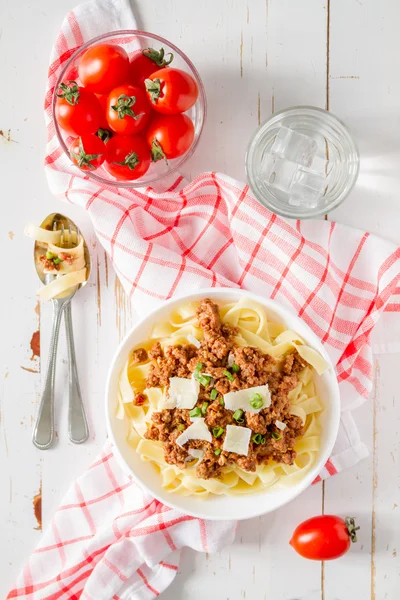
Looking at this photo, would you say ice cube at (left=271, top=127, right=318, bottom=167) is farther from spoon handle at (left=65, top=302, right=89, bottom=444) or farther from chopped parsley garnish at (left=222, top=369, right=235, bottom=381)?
spoon handle at (left=65, top=302, right=89, bottom=444)

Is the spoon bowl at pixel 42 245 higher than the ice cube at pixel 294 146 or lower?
Result: lower

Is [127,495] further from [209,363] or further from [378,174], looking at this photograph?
[378,174]

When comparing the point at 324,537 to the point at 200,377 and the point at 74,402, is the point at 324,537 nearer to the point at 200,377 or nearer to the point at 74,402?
the point at 200,377

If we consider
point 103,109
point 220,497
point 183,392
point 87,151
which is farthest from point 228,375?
point 103,109

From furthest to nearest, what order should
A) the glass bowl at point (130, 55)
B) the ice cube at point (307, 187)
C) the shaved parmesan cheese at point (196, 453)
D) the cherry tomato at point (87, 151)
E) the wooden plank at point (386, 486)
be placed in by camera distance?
1. the wooden plank at point (386, 486)
2. the ice cube at point (307, 187)
3. the glass bowl at point (130, 55)
4. the cherry tomato at point (87, 151)
5. the shaved parmesan cheese at point (196, 453)

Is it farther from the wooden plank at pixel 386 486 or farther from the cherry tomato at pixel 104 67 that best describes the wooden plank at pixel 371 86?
the cherry tomato at pixel 104 67

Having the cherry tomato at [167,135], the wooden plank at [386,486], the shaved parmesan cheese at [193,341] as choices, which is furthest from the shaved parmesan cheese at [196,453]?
the cherry tomato at [167,135]

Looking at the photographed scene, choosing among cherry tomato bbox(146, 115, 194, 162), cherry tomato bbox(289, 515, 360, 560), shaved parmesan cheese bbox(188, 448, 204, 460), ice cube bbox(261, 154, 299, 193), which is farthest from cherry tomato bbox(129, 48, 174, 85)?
cherry tomato bbox(289, 515, 360, 560)
